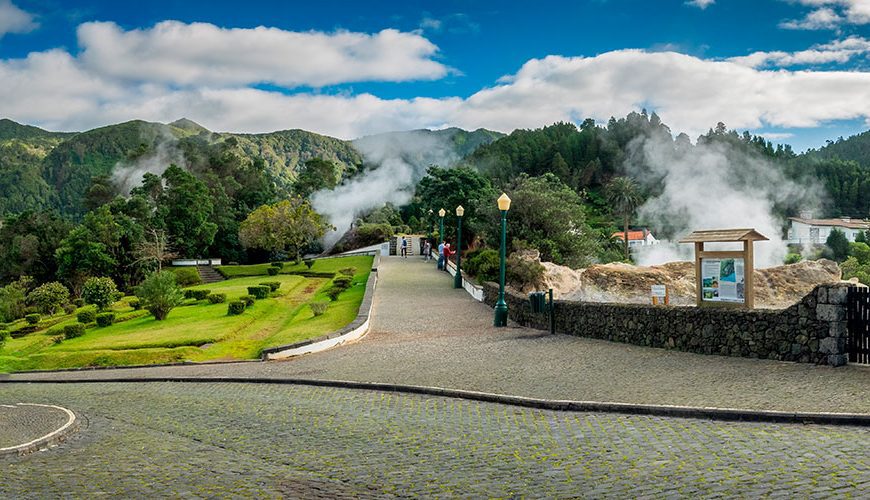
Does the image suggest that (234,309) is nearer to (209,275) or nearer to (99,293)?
(99,293)

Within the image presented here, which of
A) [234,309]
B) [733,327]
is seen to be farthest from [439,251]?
[733,327]

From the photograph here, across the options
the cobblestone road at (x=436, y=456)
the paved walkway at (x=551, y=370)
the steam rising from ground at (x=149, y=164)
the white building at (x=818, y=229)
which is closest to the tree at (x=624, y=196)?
the white building at (x=818, y=229)

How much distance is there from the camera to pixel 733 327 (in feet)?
43.3

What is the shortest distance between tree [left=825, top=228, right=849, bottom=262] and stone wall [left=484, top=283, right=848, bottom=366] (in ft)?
230

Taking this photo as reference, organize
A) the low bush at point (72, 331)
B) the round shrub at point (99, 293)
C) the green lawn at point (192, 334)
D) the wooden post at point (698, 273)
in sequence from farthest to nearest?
the round shrub at point (99, 293)
the low bush at point (72, 331)
the green lawn at point (192, 334)
the wooden post at point (698, 273)

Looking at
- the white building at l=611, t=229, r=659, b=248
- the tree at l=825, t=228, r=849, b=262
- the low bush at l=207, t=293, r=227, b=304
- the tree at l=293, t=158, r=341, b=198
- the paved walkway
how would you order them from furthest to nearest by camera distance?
the tree at l=293, t=158, r=341, b=198, the white building at l=611, t=229, r=659, b=248, the tree at l=825, t=228, r=849, b=262, the low bush at l=207, t=293, r=227, b=304, the paved walkway

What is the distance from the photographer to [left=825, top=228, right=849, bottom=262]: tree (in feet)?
249

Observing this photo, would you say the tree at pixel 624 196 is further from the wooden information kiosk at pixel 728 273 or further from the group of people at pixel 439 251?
the wooden information kiosk at pixel 728 273

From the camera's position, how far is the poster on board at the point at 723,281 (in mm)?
13711

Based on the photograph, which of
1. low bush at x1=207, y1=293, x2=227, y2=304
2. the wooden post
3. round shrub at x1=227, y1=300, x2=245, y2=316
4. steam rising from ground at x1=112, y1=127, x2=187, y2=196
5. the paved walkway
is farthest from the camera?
steam rising from ground at x1=112, y1=127, x2=187, y2=196

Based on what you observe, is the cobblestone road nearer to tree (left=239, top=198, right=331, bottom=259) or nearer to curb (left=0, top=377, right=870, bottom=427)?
curb (left=0, top=377, right=870, bottom=427)

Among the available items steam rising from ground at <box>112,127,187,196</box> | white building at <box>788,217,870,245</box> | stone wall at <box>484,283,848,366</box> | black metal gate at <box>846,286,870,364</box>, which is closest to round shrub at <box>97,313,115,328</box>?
stone wall at <box>484,283,848,366</box>

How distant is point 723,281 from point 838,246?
245 feet

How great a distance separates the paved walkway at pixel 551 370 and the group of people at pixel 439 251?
18981 millimetres
